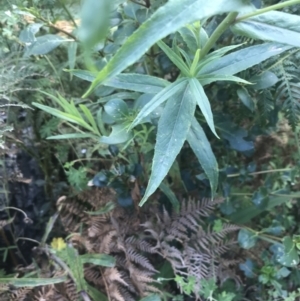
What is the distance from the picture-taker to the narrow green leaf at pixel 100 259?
2.67ft

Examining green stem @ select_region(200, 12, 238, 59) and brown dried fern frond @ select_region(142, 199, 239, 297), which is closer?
green stem @ select_region(200, 12, 238, 59)

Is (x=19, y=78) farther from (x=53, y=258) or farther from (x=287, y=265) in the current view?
(x=287, y=265)

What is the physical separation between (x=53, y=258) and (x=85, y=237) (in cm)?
7

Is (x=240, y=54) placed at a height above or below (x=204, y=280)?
above

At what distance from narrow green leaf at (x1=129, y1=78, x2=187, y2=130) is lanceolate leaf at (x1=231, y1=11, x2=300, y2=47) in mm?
101

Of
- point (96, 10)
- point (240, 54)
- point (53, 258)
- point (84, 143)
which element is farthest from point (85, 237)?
point (96, 10)

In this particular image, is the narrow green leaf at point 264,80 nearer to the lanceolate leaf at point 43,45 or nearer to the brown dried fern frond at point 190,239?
the brown dried fern frond at point 190,239

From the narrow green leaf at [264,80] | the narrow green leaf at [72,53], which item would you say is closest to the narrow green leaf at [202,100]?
the narrow green leaf at [264,80]

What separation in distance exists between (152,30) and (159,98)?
0.20 meters

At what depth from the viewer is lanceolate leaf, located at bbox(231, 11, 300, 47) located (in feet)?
1.77

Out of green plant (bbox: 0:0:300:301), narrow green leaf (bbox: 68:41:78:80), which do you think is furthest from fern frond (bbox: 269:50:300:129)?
narrow green leaf (bbox: 68:41:78:80)

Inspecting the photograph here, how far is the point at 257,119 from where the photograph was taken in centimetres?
89

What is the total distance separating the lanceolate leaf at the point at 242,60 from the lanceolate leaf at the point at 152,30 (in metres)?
0.21

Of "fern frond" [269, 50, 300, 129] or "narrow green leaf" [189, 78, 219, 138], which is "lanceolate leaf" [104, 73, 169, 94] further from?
"fern frond" [269, 50, 300, 129]
